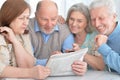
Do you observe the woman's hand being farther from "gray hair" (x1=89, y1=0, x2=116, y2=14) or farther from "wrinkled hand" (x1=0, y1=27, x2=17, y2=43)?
"gray hair" (x1=89, y1=0, x2=116, y2=14)

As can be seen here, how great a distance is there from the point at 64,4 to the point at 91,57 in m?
1.50

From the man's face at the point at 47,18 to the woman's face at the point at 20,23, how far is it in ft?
0.76

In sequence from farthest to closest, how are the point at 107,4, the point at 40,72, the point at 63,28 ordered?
the point at 63,28 < the point at 107,4 < the point at 40,72

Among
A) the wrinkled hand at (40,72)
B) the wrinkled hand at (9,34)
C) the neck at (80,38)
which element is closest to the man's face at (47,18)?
the neck at (80,38)

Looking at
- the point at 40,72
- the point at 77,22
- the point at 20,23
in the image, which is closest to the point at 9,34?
the point at 20,23

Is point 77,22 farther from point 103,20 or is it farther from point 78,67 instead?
point 78,67

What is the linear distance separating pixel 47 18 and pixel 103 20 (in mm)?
371

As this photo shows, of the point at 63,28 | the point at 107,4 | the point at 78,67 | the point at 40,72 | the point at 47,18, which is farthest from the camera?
the point at 63,28

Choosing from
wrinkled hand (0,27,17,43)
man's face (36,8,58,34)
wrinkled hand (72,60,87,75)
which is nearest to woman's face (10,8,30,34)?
wrinkled hand (0,27,17,43)

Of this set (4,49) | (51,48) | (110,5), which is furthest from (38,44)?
(110,5)

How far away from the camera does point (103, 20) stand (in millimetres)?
1655

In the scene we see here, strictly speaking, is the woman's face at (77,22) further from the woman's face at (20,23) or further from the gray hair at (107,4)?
the woman's face at (20,23)

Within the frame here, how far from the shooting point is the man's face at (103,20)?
5.36ft

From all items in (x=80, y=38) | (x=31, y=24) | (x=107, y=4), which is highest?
(x=107, y=4)
